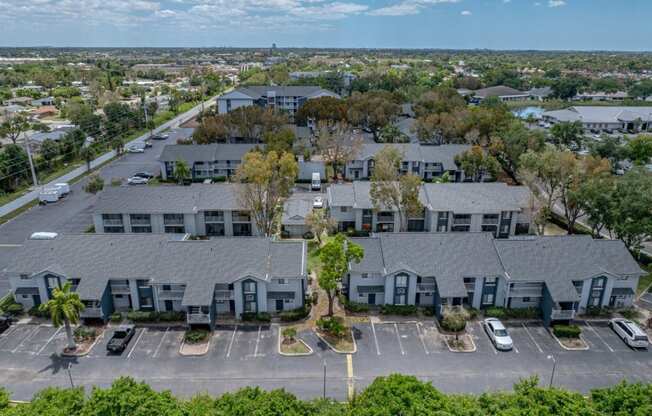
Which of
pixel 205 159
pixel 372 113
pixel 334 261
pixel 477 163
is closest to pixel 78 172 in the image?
pixel 205 159

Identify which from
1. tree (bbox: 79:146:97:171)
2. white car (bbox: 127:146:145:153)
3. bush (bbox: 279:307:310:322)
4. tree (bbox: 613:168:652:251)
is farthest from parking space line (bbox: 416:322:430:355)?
white car (bbox: 127:146:145:153)

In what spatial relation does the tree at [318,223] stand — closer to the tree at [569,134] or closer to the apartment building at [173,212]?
the apartment building at [173,212]

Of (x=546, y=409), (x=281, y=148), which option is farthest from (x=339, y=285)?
(x=281, y=148)

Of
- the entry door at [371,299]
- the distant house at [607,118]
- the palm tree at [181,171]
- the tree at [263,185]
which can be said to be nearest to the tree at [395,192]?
the tree at [263,185]

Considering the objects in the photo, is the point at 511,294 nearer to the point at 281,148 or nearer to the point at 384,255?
the point at 384,255

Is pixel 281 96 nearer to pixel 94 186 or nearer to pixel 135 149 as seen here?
pixel 135 149
